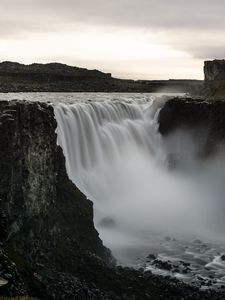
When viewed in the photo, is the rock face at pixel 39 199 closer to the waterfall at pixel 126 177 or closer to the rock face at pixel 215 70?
the waterfall at pixel 126 177

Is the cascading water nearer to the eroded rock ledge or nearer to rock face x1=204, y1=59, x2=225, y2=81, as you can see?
the eroded rock ledge

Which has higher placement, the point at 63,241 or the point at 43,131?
the point at 43,131

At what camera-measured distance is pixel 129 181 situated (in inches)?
2201

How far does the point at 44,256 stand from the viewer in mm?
31250

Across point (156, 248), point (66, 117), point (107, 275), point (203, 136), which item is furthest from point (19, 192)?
point (203, 136)

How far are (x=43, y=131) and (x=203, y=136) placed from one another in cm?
3131

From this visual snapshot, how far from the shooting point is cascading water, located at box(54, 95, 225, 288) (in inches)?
1734

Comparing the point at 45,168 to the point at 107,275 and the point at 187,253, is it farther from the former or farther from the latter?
the point at 187,253

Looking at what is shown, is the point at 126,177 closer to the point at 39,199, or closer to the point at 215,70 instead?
the point at 39,199

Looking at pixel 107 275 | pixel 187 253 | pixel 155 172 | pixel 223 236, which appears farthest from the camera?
pixel 155 172

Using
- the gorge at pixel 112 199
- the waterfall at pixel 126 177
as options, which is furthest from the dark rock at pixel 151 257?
the waterfall at pixel 126 177

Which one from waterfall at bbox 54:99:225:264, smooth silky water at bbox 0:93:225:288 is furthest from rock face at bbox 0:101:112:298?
waterfall at bbox 54:99:225:264

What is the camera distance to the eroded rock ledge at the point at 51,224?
2913cm

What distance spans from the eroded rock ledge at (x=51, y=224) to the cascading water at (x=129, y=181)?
4.57 m
